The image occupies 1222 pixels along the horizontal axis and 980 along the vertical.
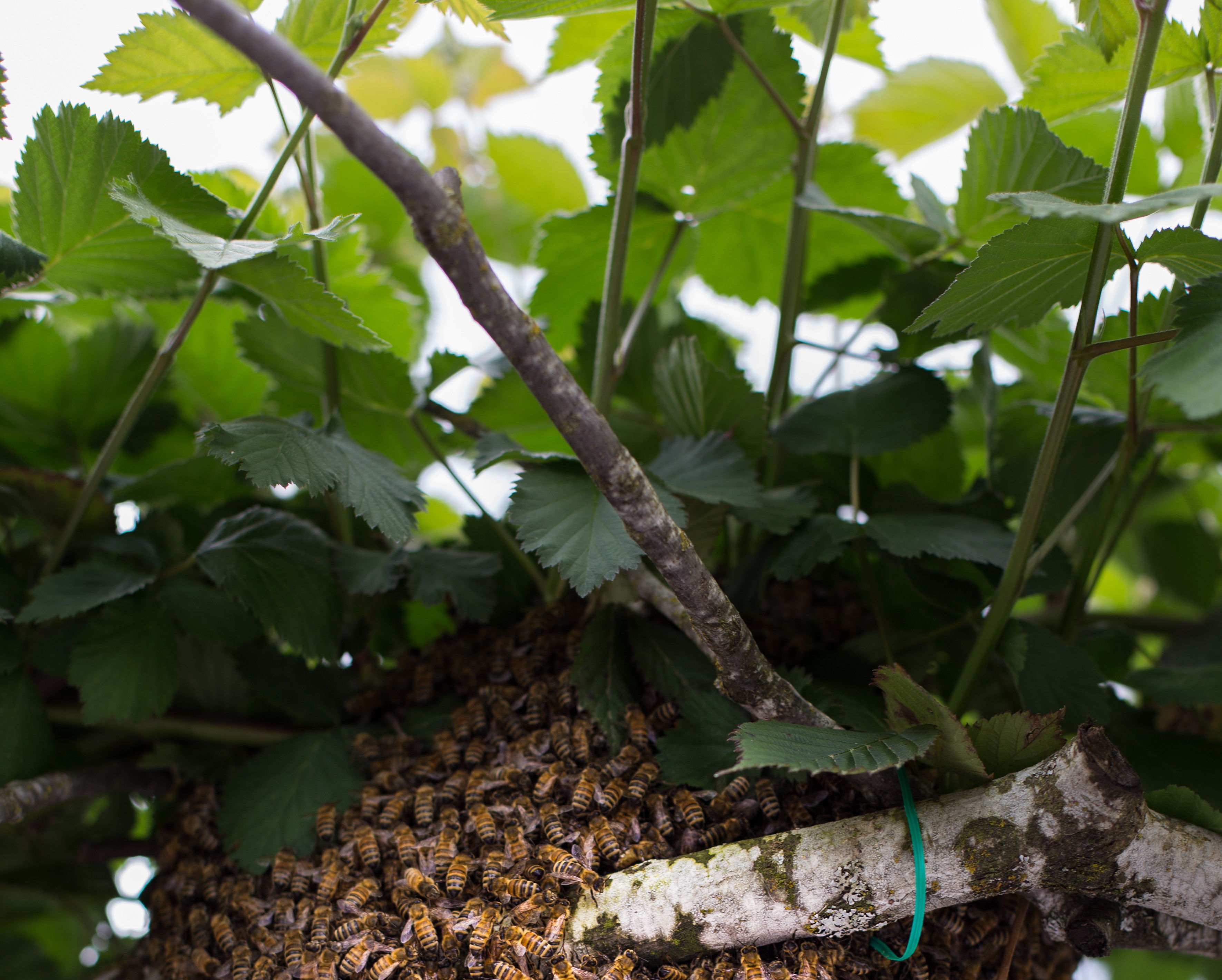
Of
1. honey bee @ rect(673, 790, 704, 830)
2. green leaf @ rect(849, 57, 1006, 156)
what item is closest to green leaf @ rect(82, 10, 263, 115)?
honey bee @ rect(673, 790, 704, 830)

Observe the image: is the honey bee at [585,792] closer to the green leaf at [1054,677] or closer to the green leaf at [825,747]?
the green leaf at [825,747]

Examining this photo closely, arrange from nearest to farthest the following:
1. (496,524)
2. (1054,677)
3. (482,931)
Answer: (482,931)
(1054,677)
(496,524)

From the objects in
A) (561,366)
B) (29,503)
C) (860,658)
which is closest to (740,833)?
(860,658)

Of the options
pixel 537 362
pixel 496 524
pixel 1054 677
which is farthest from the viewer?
pixel 496 524

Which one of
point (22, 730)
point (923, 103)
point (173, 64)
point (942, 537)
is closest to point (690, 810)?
point (942, 537)

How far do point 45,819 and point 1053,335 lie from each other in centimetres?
99

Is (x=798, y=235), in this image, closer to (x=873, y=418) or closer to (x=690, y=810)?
(x=873, y=418)

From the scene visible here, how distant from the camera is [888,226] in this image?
632mm

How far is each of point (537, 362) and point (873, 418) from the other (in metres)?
0.38

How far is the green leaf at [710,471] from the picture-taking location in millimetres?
523

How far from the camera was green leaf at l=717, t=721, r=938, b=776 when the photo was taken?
0.39 metres

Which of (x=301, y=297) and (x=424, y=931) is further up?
(x=301, y=297)

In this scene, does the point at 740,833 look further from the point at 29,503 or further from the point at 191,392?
the point at 191,392

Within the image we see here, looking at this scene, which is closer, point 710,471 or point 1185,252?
point 1185,252
